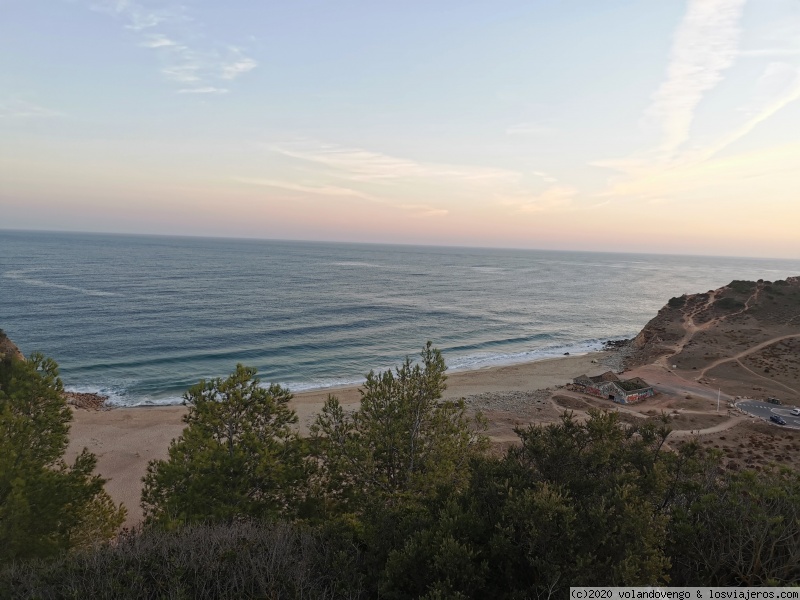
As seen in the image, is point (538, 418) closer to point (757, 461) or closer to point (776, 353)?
point (757, 461)

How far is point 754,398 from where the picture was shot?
1774 inches

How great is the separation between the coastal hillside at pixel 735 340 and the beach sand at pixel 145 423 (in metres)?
13.4

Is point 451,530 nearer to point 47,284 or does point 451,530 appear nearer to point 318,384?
point 318,384

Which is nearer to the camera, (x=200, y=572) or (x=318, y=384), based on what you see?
(x=200, y=572)

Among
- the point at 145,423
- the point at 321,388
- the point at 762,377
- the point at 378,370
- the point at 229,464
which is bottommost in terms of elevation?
the point at 145,423

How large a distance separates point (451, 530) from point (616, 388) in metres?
43.4

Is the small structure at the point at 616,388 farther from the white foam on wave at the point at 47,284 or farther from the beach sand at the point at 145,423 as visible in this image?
the white foam on wave at the point at 47,284

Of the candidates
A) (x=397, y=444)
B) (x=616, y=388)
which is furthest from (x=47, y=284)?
(x=616, y=388)

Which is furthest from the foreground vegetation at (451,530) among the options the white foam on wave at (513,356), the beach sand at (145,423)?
the white foam on wave at (513,356)

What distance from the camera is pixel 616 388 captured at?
46656 millimetres

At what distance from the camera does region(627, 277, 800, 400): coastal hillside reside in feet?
171

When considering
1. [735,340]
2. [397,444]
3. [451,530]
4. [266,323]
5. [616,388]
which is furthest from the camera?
[266,323]

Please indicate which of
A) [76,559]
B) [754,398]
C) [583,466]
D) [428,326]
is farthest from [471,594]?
[428,326]

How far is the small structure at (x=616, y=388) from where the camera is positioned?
45.3 m
